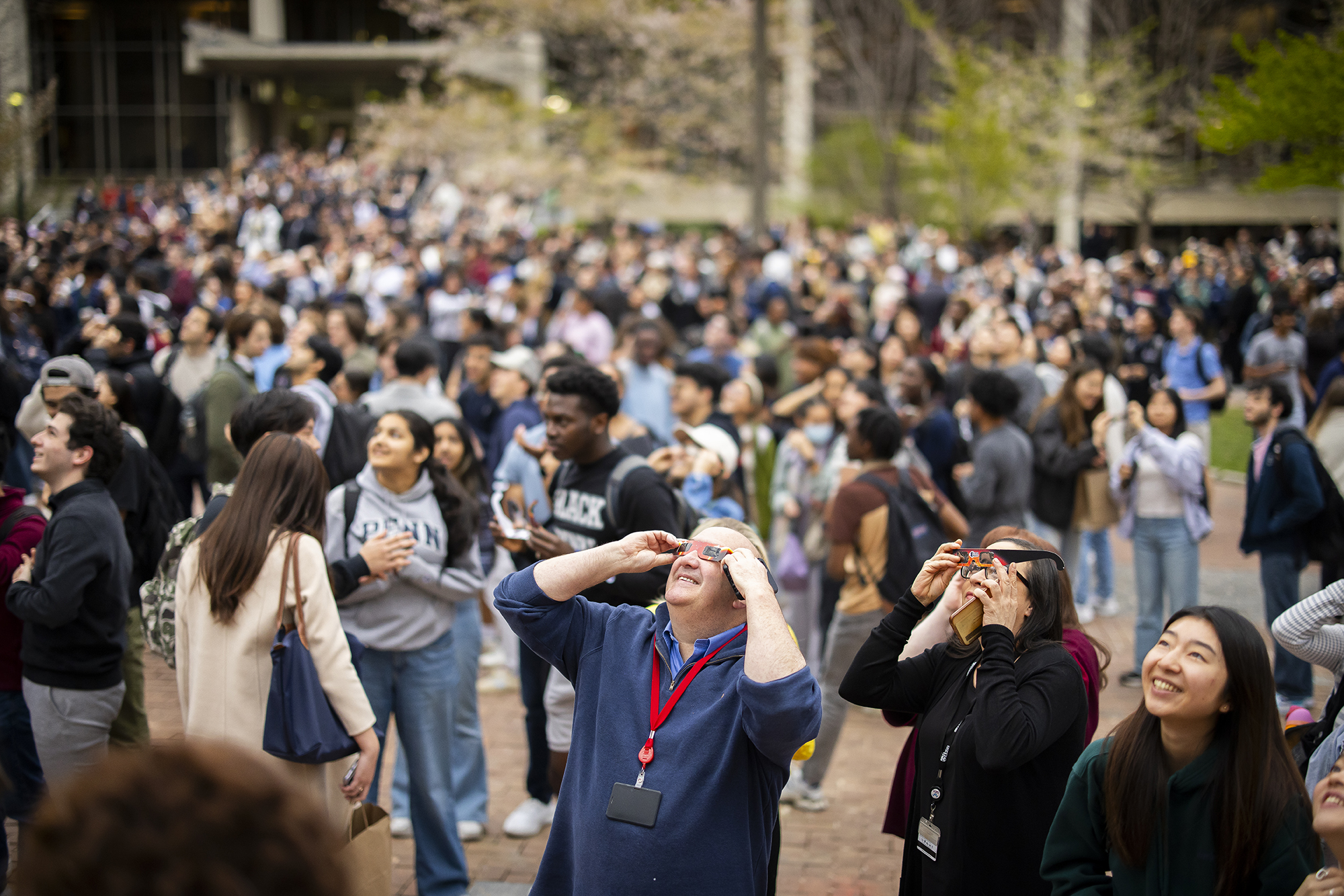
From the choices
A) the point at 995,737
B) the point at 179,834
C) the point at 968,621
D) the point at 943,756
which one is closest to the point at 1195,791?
the point at 995,737

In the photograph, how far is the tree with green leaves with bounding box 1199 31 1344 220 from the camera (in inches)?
406

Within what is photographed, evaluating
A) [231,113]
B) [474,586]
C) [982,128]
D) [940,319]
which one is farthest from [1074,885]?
[231,113]

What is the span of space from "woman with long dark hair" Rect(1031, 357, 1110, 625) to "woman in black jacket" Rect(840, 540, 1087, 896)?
4896 mm

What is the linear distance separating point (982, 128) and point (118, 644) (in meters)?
23.9

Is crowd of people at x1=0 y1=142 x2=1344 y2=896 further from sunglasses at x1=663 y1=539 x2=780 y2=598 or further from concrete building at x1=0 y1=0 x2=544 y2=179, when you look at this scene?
concrete building at x1=0 y1=0 x2=544 y2=179

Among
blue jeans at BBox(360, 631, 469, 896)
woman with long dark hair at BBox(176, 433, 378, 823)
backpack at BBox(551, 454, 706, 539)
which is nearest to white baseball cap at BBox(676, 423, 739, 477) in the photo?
backpack at BBox(551, 454, 706, 539)

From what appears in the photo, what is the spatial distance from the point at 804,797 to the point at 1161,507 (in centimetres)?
326

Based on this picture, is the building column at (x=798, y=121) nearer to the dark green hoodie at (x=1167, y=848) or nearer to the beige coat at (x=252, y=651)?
the beige coat at (x=252, y=651)

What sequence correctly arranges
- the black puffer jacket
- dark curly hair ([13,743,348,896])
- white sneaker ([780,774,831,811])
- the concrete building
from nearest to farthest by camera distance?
dark curly hair ([13,743,348,896]), white sneaker ([780,774,831,811]), the black puffer jacket, the concrete building

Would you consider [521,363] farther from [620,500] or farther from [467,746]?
[620,500]

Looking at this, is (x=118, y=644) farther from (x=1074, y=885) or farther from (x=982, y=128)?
(x=982, y=128)

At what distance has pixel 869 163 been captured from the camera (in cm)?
3184

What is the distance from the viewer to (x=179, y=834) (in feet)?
4.66

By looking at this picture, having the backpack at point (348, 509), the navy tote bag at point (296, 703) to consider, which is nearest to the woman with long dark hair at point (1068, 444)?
the backpack at point (348, 509)
